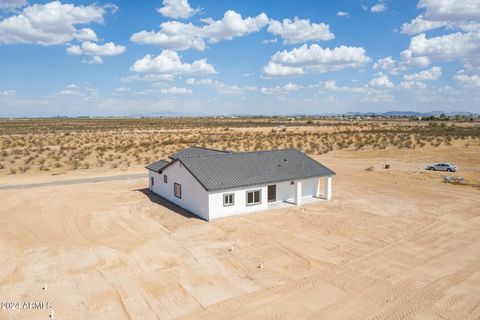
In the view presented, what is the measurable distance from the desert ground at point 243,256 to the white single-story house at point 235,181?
3.60ft

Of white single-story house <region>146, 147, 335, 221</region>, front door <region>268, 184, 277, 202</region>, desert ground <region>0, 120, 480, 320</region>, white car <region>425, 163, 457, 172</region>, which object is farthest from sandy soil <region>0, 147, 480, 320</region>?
white car <region>425, 163, 457, 172</region>

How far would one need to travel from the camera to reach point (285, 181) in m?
26.1

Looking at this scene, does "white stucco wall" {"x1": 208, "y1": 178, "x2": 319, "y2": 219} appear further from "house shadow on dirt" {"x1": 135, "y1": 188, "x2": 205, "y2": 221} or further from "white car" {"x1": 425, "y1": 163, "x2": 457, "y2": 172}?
"white car" {"x1": 425, "y1": 163, "x2": 457, "y2": 172}

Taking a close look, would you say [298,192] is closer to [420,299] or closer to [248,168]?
[248,168]

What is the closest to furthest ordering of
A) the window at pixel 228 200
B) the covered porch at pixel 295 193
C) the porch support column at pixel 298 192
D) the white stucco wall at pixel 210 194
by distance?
the white stucco wall at pixel 210 194 < the window at pixel 228 200 < the porch support column at pixel 298 192 < the covered porch at pixel 295 193

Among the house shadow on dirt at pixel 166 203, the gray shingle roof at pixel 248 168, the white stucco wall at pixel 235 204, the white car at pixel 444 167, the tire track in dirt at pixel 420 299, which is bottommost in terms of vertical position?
the tire track in dirt at pixel 420 299

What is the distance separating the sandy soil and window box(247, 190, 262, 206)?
1242 mm

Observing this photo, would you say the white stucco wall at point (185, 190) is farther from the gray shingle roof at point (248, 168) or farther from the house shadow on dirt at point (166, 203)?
the gray shingle roof at point (248, 168)

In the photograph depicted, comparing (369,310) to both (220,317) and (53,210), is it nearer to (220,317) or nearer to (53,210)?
(220,317)

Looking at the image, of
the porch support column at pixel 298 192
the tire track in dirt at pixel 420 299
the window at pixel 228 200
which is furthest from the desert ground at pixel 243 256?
the window at pixel 228 200

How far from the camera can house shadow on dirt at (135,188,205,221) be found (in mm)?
24391

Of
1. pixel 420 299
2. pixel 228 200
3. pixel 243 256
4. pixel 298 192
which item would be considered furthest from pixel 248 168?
pixel 420 299

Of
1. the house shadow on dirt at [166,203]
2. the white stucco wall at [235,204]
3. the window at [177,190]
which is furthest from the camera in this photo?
the window at [177,190]

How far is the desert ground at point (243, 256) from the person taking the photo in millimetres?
13148
